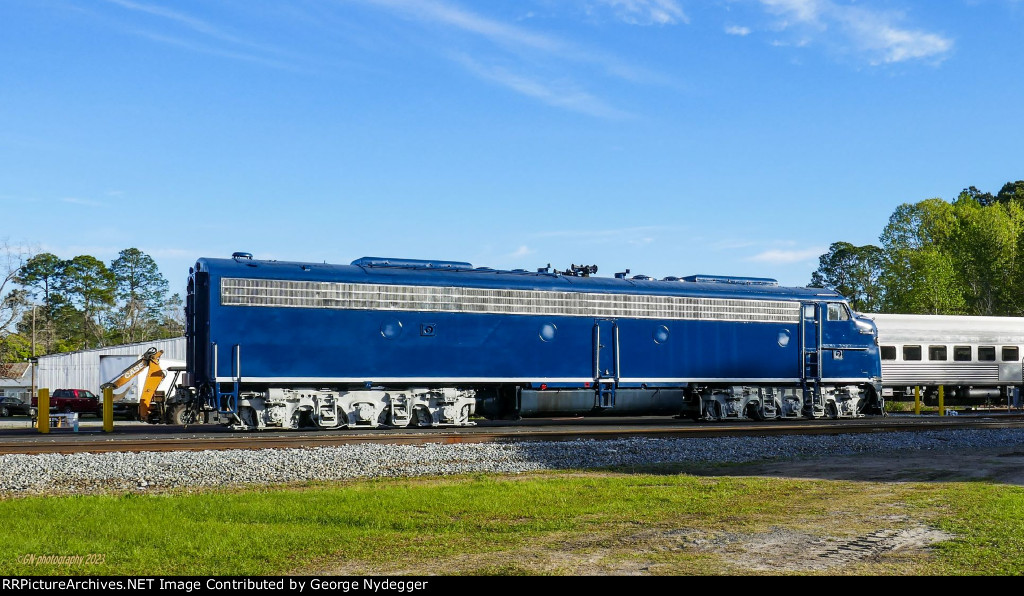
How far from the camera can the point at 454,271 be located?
2509 cm

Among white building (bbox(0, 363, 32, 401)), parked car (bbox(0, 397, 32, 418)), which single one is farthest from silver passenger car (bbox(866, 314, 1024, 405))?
white building (bbox(0, 363, 32, 401))

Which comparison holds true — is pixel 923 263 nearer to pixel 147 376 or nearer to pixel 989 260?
pixel 989 260

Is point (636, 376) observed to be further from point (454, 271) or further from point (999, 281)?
point (999, 281)

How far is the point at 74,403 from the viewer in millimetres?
46062

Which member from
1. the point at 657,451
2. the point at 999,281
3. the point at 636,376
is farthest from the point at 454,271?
the point at 999,281

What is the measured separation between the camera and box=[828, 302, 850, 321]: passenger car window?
29.4 m

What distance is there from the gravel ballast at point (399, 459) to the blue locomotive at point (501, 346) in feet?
18.3

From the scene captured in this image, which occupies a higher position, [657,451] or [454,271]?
[454,271]

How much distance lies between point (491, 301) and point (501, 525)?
15452 mm

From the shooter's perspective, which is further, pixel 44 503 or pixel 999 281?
pixel 999 281

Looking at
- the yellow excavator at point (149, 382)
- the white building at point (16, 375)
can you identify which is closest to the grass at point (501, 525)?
the yellow excavator at point (149, 382)

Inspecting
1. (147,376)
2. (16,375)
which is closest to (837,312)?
(147,376)
